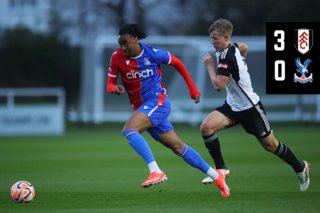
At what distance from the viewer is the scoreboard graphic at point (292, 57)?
14.0 meters

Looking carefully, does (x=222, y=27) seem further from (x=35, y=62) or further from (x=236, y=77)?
(x=35, y=62)

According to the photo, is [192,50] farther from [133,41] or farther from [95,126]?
[133,41]

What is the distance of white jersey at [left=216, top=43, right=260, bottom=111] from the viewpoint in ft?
18.1

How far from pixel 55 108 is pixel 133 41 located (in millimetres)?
12548

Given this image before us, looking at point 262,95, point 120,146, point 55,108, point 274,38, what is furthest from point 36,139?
point 262,95

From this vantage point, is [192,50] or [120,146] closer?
[120,146]

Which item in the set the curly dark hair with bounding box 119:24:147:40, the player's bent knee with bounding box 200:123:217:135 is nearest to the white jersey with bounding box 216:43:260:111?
the player's bent knee with bounding box 200:123:217:135

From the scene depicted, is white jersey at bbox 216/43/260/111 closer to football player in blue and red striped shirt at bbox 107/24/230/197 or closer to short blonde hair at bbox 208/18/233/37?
short blonde hair at bbox 208/18/233/37

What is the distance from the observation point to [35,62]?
1075 inches

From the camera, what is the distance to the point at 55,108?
1742 centimetres

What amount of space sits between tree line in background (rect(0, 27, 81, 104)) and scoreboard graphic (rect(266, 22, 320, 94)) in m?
14.9

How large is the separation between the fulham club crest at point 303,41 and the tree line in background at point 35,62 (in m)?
15.5

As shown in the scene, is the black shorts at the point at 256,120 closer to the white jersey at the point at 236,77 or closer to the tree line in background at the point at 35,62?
the white jersey at the point at 236,77

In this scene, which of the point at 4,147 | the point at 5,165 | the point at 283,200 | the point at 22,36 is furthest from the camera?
the point at 22,36
